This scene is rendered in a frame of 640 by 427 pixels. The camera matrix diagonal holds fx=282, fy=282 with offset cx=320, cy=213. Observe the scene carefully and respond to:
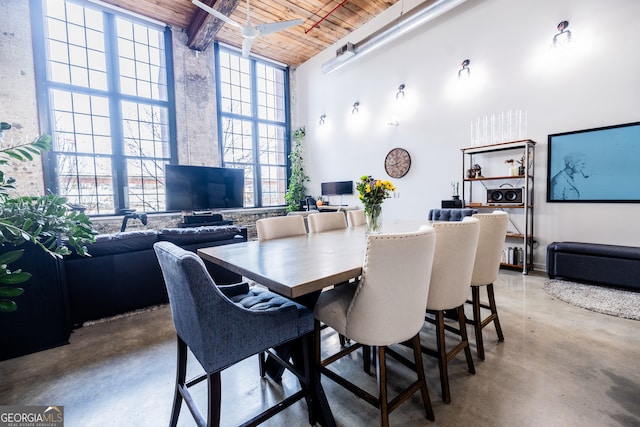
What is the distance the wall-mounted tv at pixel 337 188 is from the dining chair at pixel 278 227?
4.10 meters

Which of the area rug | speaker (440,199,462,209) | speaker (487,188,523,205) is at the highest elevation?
speaker (487,188,523,205)

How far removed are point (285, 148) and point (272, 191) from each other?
4.20 feet

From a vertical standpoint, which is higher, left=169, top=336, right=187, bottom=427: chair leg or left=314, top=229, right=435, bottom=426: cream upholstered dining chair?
left=314, top=229, right=435, bottom=426: cream upholstered dining chair

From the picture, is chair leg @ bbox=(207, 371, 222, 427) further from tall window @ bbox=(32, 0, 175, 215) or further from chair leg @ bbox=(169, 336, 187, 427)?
tall window @ bbox=(32, 0, 175, 215)

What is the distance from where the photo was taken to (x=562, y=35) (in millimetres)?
3670

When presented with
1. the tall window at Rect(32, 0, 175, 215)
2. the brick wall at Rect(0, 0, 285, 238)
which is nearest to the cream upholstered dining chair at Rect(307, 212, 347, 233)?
the brick wall at Rect(0, 0, 285, 238)

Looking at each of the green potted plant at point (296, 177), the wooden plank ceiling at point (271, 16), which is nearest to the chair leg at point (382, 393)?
the wooden plank ceiling at point (271, 16)

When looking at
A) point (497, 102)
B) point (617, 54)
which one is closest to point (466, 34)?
point (497, 102)

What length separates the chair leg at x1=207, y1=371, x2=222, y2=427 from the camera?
44.3 inches

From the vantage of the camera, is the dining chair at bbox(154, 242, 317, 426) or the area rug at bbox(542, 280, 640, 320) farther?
the area rug at bbox(542, 280, 640, 320)

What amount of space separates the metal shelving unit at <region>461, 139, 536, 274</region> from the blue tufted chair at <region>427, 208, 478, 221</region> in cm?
66

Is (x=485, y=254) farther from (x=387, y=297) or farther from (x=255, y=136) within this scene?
(x=255, y=136)

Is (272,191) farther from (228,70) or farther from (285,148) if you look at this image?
(228,70)

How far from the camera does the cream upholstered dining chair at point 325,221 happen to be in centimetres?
274
